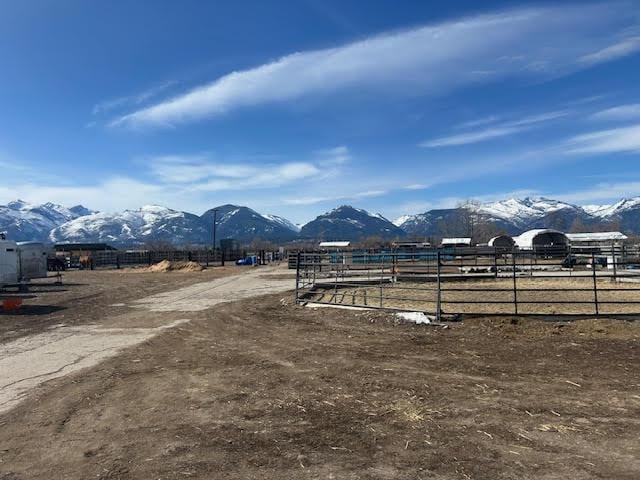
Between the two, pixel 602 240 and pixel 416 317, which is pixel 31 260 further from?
pixel 602 240

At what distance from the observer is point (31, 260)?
33.3 m

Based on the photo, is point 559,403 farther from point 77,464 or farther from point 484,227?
point 484,227

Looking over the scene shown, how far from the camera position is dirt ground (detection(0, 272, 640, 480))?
475cm

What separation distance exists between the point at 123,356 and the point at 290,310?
738 centimetres

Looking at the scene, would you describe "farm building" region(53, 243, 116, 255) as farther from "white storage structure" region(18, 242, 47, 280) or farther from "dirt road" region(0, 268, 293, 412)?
"dirt road" region(0, 268, 293, 412)

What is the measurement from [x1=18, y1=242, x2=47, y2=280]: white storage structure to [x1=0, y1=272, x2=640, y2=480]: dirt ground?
26540mm

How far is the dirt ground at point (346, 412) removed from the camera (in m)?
4.75

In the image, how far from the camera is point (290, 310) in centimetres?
1667

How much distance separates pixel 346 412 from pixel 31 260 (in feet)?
112

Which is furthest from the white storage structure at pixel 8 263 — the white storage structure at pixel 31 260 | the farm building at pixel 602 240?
the farm building at pixel 602 240

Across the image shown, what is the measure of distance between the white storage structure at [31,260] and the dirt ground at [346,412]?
87.1 feet

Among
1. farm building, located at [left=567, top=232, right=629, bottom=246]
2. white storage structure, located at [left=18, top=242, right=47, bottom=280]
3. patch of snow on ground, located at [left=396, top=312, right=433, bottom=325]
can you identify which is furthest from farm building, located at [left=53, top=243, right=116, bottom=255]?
patch of snow on ground, located at [left=396, top=312, right=433, bottom=325]

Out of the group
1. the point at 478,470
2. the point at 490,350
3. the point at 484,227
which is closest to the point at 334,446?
the point at 478,470

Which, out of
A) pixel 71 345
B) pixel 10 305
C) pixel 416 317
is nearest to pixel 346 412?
pixel 416 317
